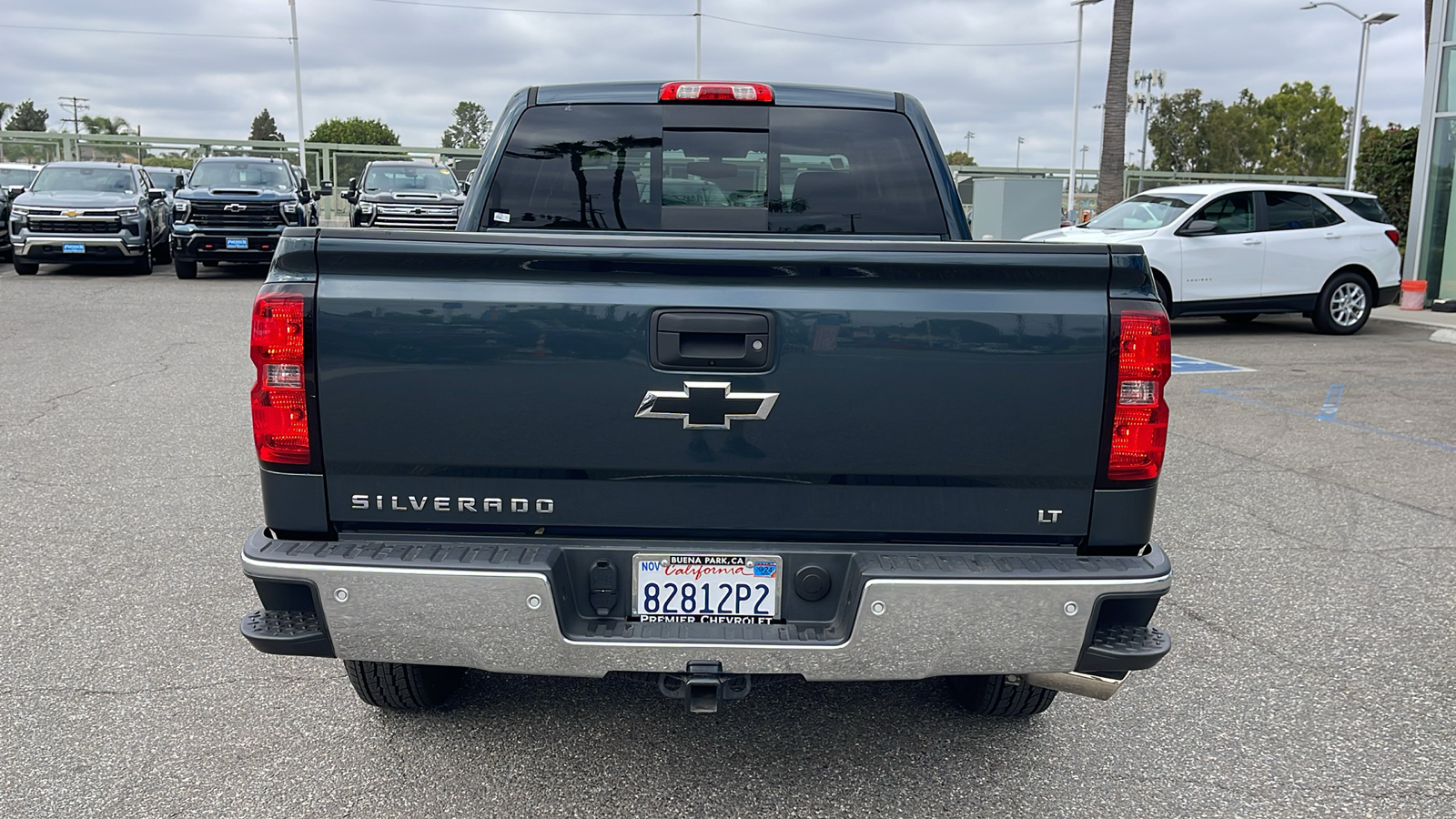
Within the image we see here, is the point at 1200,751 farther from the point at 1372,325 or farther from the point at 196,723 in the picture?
the point at 1372,325

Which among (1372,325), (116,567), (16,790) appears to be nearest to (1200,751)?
(16,790)

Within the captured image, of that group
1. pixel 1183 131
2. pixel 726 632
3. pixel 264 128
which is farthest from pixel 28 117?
pixel 726 632

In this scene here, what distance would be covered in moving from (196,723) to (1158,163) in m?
73.5

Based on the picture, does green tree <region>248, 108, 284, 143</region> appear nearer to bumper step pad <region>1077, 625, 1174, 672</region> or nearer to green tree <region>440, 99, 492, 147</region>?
green tree <region>440, 99, 492, 147</region>

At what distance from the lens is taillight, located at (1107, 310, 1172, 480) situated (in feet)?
8.91

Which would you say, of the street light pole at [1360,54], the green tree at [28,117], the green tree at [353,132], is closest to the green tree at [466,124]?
the green tree at [353,132]

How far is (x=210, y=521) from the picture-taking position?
567 cm

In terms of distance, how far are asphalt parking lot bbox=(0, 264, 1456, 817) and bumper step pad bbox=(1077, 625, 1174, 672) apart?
Answer: 1.87 feet

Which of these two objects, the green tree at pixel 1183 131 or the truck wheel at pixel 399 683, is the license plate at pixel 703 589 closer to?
the truck wheel at pixel 399 683

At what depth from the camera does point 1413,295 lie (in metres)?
17.1

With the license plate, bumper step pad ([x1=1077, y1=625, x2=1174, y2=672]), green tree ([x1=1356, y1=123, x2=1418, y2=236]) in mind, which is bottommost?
bumper step pad ([x1=1077, y1=625, x2=1174, y2=672])

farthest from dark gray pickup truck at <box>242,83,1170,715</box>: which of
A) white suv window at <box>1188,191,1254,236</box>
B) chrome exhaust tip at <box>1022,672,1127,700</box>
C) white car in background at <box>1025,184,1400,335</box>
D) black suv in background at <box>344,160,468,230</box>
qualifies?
black suv in background at <box>344,160,468,230</box>

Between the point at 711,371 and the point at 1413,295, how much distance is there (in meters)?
17.8

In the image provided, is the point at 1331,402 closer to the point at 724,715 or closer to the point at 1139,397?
the point at 724,715
